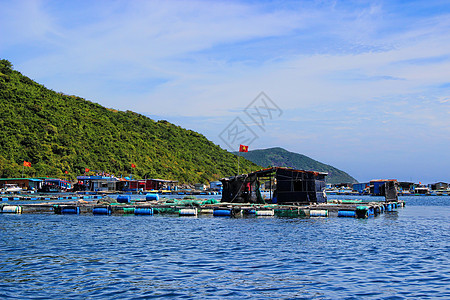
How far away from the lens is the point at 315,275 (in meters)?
22.7

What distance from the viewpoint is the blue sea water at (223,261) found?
19.7m

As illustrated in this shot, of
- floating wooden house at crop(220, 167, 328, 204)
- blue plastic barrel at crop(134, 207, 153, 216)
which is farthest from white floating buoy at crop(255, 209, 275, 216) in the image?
blue plastic barrel at crop(134, 207, 153, 216)

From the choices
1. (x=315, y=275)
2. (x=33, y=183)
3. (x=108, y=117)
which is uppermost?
(x=108, y=117)

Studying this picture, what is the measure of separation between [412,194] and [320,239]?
128870 millimetres

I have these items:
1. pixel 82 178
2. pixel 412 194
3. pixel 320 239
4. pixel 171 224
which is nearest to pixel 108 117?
pixel 82 178

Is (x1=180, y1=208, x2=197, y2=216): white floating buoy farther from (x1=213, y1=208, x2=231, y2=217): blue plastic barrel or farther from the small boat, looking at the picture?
the small boat

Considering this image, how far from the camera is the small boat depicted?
101m

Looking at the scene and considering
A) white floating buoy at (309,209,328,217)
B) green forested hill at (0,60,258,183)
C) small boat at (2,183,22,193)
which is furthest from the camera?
green forested hill at (0,60,258,183)

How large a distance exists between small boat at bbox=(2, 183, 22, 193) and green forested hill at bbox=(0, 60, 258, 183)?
851 centimetres

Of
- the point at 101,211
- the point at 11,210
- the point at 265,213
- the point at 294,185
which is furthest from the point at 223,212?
the point at 11,210

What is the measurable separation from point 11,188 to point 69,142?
122 ft

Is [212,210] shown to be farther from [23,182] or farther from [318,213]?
[23,182]

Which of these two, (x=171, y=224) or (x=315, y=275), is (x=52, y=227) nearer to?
(x=171, y=224)

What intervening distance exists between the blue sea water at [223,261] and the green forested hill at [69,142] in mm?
88953
